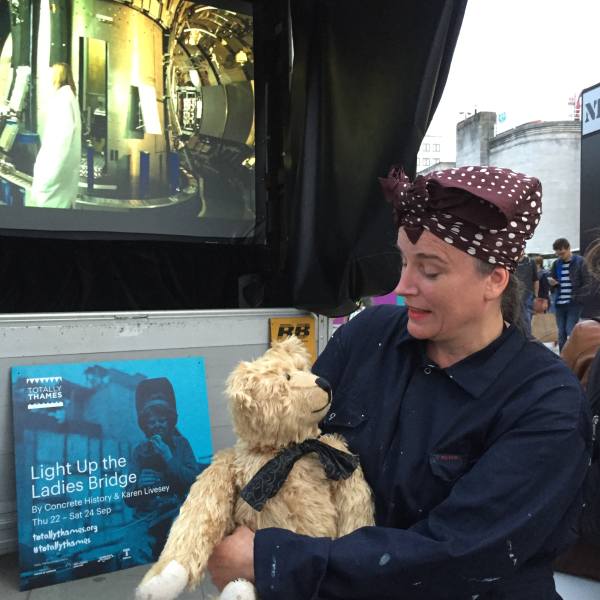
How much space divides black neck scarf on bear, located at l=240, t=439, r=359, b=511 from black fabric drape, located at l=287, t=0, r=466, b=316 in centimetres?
169

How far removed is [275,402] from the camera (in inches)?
54.1

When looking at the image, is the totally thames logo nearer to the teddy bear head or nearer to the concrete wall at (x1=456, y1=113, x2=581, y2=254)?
the teddy bear head

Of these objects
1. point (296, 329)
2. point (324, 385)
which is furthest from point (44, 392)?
point (324, 385)

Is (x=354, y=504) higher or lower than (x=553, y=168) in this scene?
lower

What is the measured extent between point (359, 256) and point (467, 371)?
1730 millimetres

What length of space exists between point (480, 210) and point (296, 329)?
211 centimetres

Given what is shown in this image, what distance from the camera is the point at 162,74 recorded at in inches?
134

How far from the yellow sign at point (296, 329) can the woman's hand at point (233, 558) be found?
185 centimetres

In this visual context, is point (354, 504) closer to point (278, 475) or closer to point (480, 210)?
point (278, 475)

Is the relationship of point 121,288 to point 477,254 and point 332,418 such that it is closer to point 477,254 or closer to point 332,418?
point 332,418

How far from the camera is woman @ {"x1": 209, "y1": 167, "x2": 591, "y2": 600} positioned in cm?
113

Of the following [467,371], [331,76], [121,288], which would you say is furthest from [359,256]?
[467,371]

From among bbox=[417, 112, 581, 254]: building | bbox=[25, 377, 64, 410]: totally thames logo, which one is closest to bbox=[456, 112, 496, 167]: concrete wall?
bbox=[417, 112, 581, 254]: building

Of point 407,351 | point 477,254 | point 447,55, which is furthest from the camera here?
point 447,55
